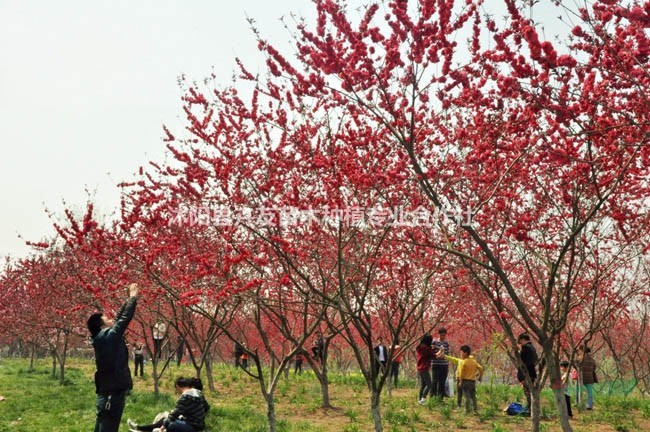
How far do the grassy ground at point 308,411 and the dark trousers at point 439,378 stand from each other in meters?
0.43

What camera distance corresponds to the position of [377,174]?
19.1 feet

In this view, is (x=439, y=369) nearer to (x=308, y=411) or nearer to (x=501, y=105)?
(x=308, y=411)

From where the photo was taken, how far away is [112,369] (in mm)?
5457

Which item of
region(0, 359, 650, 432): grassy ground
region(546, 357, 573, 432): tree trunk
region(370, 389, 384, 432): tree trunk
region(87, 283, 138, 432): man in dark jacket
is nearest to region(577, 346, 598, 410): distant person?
region(0, 359, 650, 432): grassy ground

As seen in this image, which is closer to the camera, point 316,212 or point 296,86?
point 296,86

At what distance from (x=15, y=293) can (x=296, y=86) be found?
2465 centimetres

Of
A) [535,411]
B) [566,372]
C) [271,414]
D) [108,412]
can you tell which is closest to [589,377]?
[566,372]

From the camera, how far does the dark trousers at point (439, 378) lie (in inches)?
460

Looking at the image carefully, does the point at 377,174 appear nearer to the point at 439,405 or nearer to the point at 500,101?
the point at 500,101

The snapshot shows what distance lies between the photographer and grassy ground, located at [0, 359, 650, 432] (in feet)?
29.9

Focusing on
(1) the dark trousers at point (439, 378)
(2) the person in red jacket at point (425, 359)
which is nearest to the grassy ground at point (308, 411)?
(1) the dark trousers at point (439, 378)

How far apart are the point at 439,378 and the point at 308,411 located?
307 centimetres

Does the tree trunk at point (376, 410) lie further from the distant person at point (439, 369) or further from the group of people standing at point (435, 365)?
the distant person at point (439, 369)

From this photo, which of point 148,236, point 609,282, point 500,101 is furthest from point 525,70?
point 609,282
